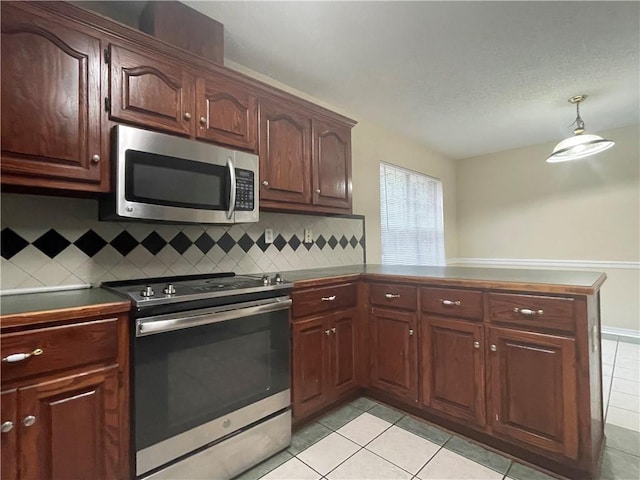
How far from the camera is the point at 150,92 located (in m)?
1.53

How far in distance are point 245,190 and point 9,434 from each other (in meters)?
1.34

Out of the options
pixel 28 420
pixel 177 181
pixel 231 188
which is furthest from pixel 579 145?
pixel 28 420

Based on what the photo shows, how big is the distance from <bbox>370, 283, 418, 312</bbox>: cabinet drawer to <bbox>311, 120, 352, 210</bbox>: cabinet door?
2.38ft

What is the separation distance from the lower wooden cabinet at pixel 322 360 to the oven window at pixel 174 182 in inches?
34.1

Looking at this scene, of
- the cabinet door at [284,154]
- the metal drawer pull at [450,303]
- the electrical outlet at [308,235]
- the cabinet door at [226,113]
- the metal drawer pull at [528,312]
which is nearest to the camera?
the metal drawer pull at [528,312]

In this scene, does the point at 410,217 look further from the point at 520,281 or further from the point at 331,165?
the point at 520,281

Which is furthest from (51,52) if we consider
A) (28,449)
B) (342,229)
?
(342,229)

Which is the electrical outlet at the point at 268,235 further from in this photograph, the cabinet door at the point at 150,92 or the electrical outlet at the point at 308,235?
the cabinet door at the point at 150,92

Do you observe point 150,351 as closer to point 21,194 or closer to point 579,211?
point 21,194

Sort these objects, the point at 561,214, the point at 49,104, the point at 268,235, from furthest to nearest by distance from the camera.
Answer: the point at 561,214, the point at 268,235, the point at 49,104

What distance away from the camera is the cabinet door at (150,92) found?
1443mm

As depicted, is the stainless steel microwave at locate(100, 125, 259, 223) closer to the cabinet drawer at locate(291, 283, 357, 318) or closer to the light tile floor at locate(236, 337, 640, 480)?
the cabinet drawer at locate(291, 283, 357, 318)

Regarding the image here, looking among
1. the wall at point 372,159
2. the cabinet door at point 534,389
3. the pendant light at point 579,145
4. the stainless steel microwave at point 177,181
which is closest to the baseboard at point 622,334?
the pendant light at point 579,145

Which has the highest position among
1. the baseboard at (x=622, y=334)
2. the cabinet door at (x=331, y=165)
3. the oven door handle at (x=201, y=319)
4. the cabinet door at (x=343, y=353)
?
the cabinet door at (x=331, y=165)
